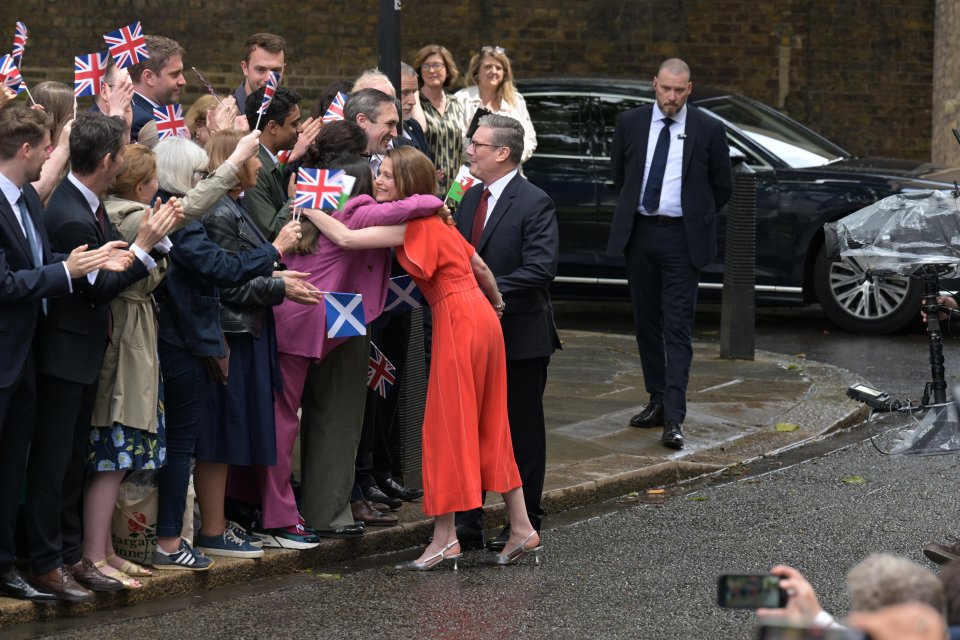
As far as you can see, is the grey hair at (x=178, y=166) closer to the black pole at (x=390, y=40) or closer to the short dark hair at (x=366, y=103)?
the short dark hair at (x=366, y=103)

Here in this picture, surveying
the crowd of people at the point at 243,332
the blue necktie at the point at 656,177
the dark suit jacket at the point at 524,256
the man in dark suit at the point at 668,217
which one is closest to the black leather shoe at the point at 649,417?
the man in dark suit at the point at 668,217

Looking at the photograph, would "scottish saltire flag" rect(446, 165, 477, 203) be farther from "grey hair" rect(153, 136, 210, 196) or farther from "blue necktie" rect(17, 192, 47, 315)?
"blue necktie" rect(17, 192, 47, 315)

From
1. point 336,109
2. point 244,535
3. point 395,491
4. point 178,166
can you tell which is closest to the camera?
point 178,166

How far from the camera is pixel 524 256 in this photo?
7516mm

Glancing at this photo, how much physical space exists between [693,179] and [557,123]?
4.53m

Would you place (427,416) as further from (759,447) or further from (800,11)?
(800,11)

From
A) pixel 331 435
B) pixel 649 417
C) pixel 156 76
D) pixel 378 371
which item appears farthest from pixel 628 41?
pixel 331 435

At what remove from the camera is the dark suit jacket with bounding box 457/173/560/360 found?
24.5 ft

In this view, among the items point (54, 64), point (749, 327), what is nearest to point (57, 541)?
point (749, 327)

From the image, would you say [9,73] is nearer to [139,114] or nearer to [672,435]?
[139,114]

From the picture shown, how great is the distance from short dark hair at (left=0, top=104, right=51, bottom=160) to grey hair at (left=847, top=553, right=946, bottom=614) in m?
3.70

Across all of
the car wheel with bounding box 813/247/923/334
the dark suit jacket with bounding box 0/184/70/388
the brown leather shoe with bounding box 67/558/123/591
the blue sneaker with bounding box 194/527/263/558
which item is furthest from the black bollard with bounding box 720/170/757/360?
the dark suit jacket with bounding box 0/184/70/388

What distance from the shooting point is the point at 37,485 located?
6078 mm

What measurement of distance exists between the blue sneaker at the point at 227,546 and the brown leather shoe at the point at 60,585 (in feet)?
2.76
